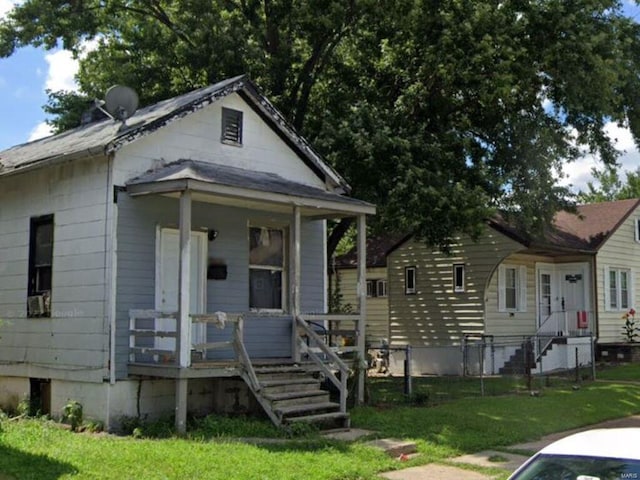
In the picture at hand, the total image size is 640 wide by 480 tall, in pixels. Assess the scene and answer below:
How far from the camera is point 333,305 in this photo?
26594 millimetres

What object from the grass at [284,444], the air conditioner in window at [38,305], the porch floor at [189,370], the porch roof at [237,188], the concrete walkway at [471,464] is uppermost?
the porch roof at [237,188]

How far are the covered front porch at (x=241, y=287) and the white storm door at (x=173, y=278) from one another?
0.02 meters

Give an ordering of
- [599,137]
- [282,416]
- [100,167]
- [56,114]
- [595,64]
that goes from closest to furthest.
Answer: [282,416] → [100,167] → [595,64] → [599,137] → [56,114]

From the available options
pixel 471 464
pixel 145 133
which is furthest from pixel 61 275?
pixel 471 464

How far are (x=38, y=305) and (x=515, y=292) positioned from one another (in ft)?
52.8

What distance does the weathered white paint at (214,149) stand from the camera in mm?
13109

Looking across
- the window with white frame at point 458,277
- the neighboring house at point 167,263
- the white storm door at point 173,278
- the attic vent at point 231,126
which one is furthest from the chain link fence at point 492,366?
the attic vent at point 231,126

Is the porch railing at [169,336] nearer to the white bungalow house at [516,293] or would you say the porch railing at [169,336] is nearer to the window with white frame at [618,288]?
the white bungalow house at [516,293]

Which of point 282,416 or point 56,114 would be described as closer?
point 282,416

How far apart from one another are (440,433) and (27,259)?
316 inches

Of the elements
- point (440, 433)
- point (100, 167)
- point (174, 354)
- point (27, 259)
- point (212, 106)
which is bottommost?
point (440, 433)

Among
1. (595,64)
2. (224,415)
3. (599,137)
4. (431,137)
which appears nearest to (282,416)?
(224,415)

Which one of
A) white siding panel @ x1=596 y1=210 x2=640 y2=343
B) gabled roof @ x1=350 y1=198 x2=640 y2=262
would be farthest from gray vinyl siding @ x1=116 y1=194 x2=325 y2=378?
white siding panel @ x1=596 y1=210 x2=640 y2=343

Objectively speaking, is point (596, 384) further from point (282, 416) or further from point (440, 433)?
point (282, 416)
